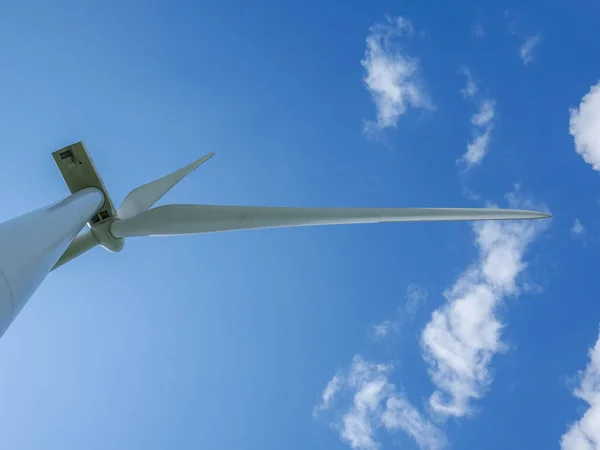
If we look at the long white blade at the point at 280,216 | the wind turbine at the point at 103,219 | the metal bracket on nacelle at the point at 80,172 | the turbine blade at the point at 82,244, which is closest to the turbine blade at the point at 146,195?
the wind turbine at the point at 103,219

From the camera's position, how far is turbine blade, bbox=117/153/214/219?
47.3 ft

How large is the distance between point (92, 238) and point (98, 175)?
1.76 metres

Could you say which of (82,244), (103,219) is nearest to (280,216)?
(103,219)

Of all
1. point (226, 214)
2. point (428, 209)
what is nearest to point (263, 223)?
point (226, 214)

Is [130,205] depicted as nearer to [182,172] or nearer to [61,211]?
[182,172]

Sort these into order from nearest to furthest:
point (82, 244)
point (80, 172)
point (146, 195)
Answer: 1. point (82, 244)
2. point (80, 172)
3. point (146, 195)

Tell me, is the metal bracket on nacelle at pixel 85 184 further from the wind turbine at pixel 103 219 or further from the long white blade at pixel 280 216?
the long white blade at pixel 280 216

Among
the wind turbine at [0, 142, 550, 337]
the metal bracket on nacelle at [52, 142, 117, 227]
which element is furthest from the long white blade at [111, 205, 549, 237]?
the metal bracket on nacelle at [52, 142, 117, 227]

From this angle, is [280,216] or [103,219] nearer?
[280,216]

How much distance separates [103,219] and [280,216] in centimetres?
604

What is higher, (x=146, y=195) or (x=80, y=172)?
(x=146, y=195)

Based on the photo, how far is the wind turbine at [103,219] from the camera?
5.71 meters

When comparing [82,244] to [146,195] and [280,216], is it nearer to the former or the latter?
[146,195]

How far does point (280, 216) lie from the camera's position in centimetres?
983
